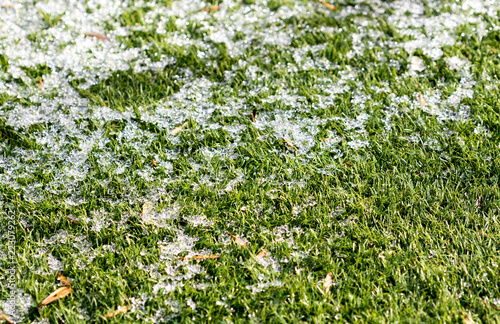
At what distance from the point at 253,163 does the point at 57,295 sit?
125 centimetres

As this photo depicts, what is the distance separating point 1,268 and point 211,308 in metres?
1.03

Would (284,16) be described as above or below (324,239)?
above

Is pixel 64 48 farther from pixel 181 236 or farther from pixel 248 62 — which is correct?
pixel 181 236

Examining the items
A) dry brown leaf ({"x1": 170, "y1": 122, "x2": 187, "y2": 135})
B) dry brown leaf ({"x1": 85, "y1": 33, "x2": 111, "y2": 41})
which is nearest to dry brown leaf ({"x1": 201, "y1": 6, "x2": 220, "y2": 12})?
dry brown leaf ({"x1": 85, "y1": 33, "x2": 111, "y2": 41})

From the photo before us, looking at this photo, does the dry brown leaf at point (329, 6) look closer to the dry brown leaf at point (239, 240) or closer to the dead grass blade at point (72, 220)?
the dry brown leaf at point (239, 240)

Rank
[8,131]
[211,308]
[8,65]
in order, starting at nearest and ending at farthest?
[211,308] < [8,131] < [8,65]

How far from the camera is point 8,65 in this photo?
141 inches

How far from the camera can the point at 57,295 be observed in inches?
85.9

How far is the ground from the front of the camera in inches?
86.0

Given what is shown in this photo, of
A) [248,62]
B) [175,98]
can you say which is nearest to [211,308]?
[175,98]

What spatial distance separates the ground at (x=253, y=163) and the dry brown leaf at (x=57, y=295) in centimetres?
1

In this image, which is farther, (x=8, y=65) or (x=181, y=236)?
(x=8, y=65)

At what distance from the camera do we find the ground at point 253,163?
218 centimetres

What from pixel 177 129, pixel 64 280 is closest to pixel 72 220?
pixel 64 280
